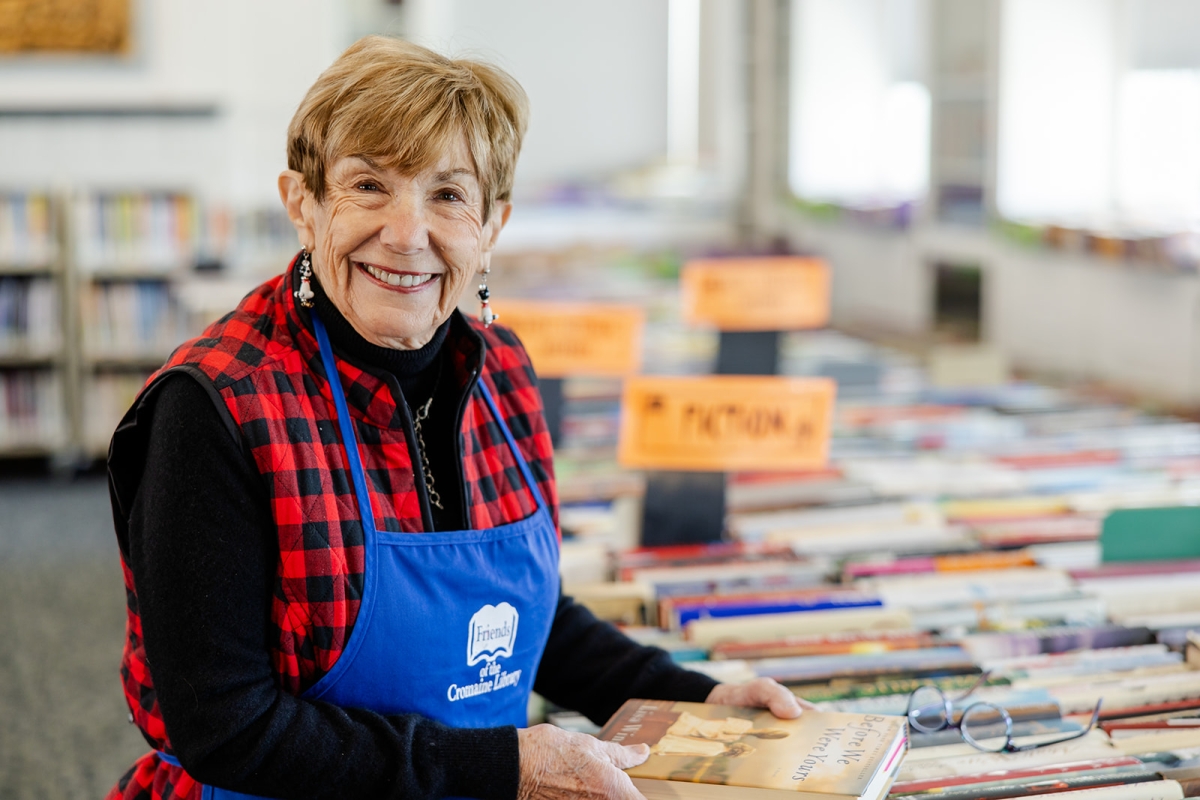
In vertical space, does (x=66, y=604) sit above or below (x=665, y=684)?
below

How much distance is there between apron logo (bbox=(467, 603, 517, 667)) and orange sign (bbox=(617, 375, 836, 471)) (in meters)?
1.01

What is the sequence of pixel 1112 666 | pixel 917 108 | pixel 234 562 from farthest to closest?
pixel 917 108, pixel 1112 666, pixel 234 562

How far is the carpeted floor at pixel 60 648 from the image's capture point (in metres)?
3.18

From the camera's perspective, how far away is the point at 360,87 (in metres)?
1.22

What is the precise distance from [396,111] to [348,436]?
31 centimetres

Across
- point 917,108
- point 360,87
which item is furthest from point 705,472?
point 917,108

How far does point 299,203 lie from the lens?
4.33ft

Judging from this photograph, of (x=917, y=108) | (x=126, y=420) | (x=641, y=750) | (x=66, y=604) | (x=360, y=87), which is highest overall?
(x=917, y=108)

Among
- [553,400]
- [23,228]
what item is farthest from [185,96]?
[553,400]

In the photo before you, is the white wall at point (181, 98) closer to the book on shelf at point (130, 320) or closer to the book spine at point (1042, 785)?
the book on shelf at point (130, 320)

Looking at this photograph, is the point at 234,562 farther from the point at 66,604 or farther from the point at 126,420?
the point at 66,604

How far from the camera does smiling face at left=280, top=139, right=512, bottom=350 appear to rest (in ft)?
4.12

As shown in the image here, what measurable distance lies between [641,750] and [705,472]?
118 centimetres

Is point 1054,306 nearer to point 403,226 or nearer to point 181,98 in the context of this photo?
point 403,226
